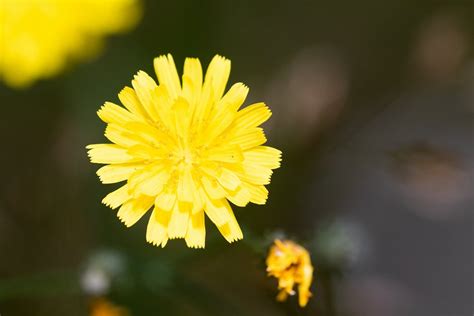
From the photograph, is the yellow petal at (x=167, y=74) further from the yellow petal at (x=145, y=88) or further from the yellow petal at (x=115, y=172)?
the yellow petal at (x=115, y=172)

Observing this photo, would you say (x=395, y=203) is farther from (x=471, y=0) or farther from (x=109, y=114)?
(x=109, y=114)

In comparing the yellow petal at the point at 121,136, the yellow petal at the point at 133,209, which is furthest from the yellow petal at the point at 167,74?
the yellow petal at the point at 133,209

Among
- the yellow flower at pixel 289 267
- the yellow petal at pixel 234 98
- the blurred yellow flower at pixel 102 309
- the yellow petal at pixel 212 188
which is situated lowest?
the blurred yellow flower at pixel 102 309

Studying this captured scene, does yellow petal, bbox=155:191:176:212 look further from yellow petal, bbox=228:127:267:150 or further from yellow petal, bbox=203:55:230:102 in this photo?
yellow petal, bbox=203:55:230:102

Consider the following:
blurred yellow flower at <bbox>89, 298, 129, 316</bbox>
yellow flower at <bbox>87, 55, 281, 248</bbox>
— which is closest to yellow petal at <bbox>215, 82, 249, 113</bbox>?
yellow flower at <bbox>87, 55, 281, 248</bbox>

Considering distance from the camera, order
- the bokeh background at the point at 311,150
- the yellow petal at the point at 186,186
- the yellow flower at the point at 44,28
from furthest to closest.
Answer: the bokeh background at the point at 311,150
the yellow flower at the point at 44,28
the yellow petal at the point at 186,186

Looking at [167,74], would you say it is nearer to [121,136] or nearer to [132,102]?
[132,102]
